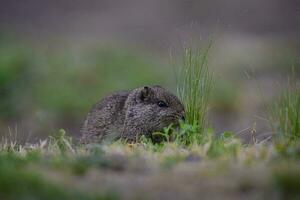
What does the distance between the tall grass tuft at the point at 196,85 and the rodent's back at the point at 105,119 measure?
104cm

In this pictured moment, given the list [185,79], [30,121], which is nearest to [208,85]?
[185,79]

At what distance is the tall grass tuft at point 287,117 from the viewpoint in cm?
777

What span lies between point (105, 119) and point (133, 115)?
419mm

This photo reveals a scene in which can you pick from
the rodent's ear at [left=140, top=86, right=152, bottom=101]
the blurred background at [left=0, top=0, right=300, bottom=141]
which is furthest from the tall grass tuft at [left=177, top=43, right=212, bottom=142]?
the blurred background at [left=0, top=0, right=300, bottom=141]

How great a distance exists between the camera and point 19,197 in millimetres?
5898

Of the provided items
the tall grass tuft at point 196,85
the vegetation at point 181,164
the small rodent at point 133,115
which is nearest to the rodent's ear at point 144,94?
the small rodent at point 133,115

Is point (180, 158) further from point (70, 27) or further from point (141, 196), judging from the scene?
point (70, 27)

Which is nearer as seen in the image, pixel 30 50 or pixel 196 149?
pixel 196 149

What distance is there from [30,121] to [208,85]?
6223mm

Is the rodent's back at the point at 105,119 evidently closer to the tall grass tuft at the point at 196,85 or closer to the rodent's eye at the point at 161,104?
the rodent's eye at the point at 161,104

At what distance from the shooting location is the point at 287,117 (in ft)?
25.9

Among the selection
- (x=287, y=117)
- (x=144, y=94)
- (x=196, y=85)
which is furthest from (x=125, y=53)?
(x=287, y=117)

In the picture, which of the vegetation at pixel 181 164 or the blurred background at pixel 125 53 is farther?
the blurred background at pixel 125 53

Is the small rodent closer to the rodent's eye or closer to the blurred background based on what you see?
the rodent's eye
